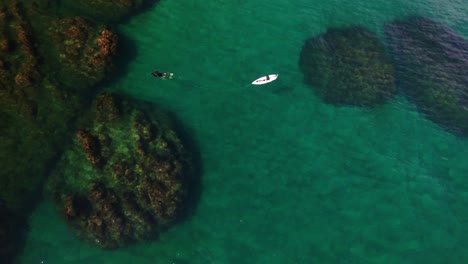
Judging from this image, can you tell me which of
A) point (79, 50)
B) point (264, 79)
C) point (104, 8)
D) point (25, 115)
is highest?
point (104, 8)

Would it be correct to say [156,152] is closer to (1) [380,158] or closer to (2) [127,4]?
(2) [127,4]

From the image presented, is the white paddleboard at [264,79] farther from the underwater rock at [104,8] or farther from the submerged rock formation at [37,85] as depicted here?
the underwater rock at [104,8]

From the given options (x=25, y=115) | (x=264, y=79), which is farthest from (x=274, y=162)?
(x=25, y=115)

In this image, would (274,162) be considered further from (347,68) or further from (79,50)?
(79,50)

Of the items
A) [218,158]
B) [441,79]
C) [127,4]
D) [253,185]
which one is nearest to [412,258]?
[253,185]

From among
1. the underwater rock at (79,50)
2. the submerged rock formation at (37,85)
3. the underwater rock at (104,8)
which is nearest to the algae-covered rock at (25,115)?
the submerged rock formation at (37,85)

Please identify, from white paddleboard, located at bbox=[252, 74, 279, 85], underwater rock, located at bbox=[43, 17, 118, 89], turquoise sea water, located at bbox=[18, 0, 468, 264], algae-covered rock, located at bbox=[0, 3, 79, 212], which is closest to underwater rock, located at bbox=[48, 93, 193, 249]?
turquoise sea water, located at bbox=[18, 0, 468, 264]
